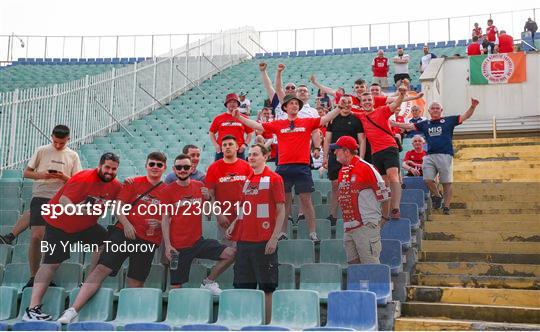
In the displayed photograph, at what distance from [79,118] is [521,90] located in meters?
9.86

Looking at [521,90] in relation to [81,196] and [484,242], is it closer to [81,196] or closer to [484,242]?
[484,242]

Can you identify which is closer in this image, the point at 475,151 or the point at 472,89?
the point at 475,151

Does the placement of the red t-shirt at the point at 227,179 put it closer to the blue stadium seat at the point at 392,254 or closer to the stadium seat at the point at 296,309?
the stadium seat at the point at 296,309

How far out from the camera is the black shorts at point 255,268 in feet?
18.7

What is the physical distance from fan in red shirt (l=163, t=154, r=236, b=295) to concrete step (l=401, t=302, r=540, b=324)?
71.5 inches

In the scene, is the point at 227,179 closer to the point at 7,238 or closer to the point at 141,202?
the point at 141,202

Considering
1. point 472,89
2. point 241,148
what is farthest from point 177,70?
point 241,148

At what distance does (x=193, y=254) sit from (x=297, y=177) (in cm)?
141

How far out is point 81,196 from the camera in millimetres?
6156

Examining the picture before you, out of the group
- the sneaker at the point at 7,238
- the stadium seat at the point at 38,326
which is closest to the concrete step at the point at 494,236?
the stadium seat at the point at 38,326

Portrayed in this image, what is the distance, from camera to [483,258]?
675 cm

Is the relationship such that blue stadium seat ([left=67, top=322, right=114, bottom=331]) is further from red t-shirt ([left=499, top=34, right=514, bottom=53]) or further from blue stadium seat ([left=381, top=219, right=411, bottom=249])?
red t-shirt ([left=499, top=34, right=514, bottom=53])

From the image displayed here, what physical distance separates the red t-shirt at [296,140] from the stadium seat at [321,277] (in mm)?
1245

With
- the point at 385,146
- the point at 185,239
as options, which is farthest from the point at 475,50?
the point at 185,239
